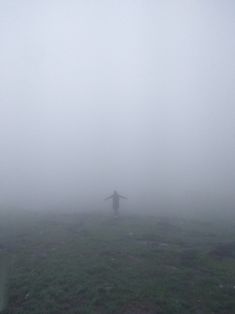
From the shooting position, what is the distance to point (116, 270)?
21078 millimetres

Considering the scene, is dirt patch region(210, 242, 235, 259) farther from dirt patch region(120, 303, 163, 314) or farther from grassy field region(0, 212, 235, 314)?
dirt patch region(120, 303, 163, 314)

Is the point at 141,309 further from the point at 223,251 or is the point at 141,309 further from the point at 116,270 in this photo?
the point at 223,251

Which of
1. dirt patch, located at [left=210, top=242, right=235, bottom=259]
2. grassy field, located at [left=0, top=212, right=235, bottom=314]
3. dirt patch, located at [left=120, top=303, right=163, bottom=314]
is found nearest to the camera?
dirt patch, located at [left=120, top=303, right=163, bottom=314]

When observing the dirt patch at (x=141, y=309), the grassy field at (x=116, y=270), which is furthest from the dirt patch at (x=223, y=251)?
the dirt patch at (x=141, y=309)

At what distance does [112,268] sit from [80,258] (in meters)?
3.46

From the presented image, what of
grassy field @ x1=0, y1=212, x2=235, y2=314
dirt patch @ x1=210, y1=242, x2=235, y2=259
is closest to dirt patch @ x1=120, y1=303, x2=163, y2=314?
grassy field @ x1=0, y1=212, x2=235, y2=314

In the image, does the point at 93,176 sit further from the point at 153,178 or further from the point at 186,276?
the point at 186,276

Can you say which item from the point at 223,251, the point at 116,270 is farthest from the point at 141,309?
the point at 223,251

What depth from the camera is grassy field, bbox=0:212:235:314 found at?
1625cm

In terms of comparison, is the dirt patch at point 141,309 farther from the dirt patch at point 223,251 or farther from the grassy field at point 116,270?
the dirt patch at point 223,251

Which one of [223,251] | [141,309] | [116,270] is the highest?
[223,251]

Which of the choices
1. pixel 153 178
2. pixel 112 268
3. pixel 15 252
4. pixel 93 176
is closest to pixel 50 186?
pixel 93 176

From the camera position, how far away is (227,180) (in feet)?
381

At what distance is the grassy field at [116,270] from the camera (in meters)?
16.2
